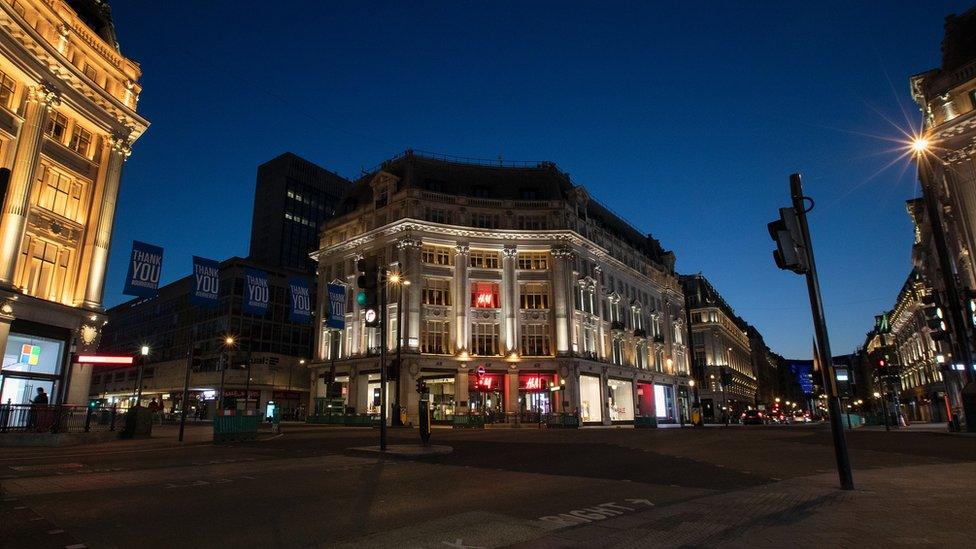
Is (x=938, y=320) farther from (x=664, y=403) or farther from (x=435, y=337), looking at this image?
(x=664, y=403)

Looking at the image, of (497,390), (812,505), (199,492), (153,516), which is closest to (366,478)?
(199,492)

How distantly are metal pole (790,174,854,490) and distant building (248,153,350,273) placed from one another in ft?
372

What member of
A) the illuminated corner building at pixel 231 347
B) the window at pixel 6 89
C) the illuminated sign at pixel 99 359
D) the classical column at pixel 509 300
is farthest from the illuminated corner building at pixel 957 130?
the illuminated corner building at pixel 231 347

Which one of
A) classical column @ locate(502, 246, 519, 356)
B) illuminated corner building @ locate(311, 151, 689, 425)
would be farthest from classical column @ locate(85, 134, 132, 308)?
classical column @ locate(502, 246, 519, 356)

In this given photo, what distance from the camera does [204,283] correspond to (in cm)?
2619

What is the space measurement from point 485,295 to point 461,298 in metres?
2.60

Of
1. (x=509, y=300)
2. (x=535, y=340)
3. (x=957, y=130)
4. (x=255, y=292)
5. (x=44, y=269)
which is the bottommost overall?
(x=255, y=292)

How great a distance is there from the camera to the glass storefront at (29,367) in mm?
26797

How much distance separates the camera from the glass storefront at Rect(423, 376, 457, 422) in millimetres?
50281

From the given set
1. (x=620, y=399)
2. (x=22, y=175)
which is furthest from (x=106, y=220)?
(x=620, y=399)

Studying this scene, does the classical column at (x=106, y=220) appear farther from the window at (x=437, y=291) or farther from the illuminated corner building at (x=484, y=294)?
the window at (x=437, y=291)

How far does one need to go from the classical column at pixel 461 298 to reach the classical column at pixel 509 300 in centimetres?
380

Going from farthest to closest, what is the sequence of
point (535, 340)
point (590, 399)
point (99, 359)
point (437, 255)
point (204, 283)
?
point (590, 399) < point (437, 255) < point (535, 340) < point (99, 359) < point (204, 283)

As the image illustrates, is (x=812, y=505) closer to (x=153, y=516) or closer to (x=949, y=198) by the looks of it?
(x=153, y=516)
